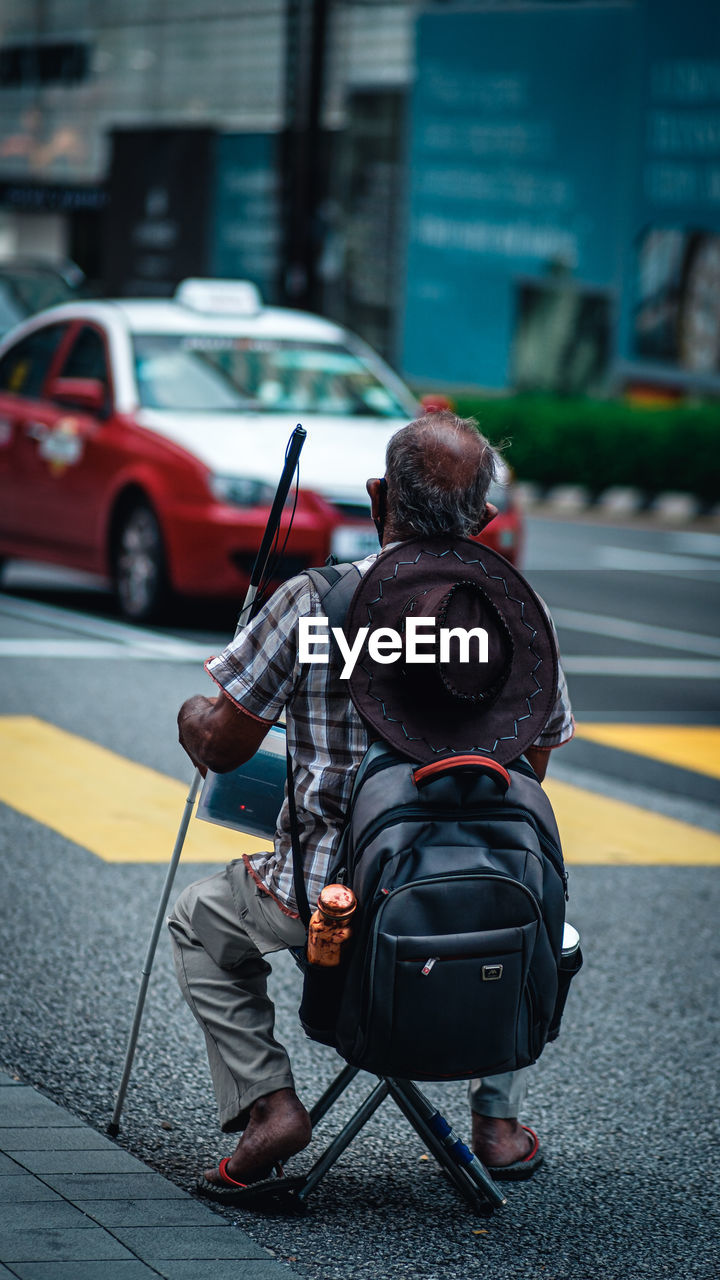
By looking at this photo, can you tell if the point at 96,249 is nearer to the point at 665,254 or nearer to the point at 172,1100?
the point at 665,254

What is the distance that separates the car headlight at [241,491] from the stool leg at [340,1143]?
22.3 feet

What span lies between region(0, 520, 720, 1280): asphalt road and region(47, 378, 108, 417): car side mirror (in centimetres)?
249

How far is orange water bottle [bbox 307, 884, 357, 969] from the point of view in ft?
10.0

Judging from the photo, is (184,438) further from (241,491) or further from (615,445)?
(615,445)

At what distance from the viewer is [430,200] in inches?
1170

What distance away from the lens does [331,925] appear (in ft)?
10.1

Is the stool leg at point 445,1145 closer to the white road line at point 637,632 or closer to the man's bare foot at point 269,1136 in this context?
the man's bare foot at point 269,1136

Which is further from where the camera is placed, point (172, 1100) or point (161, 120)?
point (161, 120)

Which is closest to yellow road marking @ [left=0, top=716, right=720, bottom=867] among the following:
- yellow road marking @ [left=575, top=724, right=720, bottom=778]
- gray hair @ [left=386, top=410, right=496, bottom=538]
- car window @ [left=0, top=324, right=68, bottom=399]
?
yellow road marking @ [left=575, top=724, right=720, bottom=778]

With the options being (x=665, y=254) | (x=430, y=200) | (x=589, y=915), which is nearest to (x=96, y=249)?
(x=430, y=200)

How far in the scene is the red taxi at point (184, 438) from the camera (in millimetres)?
10133

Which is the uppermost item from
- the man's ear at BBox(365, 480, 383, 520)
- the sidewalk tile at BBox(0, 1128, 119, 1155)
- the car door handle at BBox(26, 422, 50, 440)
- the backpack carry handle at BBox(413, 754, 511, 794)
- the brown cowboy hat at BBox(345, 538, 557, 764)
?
the man's ear at BBox(365, 480, 383, 520)

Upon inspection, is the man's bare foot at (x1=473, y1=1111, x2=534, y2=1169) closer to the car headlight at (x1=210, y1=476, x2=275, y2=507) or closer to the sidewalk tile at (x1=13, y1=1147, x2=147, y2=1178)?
the sidewalk tile at (x1=13, y1=1147, x2=147, y2=1178)

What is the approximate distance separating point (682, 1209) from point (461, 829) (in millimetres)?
1108
